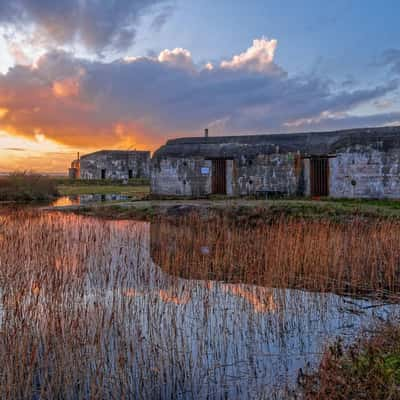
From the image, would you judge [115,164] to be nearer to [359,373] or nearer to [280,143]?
[280,143]

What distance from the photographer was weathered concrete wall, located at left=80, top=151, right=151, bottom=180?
4962cm

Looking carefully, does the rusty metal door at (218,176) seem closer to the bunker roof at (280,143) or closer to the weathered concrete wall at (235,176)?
the weathered concrete wall at (235,176)

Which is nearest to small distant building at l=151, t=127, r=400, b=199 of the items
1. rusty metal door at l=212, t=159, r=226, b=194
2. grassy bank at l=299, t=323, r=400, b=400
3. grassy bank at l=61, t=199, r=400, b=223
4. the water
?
rusty metal door at l=212, t=159, r=226, b=194

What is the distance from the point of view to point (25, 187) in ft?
89.7

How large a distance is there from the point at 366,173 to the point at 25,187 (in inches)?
826

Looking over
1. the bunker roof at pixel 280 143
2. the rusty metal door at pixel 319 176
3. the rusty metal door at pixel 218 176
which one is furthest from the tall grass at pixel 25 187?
the rusty metal door at pixel 319 176

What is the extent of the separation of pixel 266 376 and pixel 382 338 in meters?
1.33

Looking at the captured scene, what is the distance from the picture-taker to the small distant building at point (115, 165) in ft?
163

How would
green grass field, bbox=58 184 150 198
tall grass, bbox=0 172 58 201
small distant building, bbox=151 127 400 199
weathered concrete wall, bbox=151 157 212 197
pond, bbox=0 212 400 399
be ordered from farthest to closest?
1. green grass field, bbox=58 184 150 198
2. tall grass, bbox=0 172 58 201
3. weathered concrete wall, bbox=151 157 212 197
4. small distant building, bbox=151 127 400 199
5. pond, bbox=0 212 400 399

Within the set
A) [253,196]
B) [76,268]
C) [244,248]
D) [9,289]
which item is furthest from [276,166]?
[9,289]

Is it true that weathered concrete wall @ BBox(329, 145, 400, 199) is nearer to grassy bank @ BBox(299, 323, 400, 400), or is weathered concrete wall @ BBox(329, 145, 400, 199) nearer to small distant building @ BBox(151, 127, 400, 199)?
small distant building @ BBox(151, 127, 400, 199)

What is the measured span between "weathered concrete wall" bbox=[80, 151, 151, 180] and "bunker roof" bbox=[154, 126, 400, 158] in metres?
25.3

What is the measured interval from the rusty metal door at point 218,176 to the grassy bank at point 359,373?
19.2 meters

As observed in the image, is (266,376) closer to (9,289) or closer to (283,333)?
(283,333)
